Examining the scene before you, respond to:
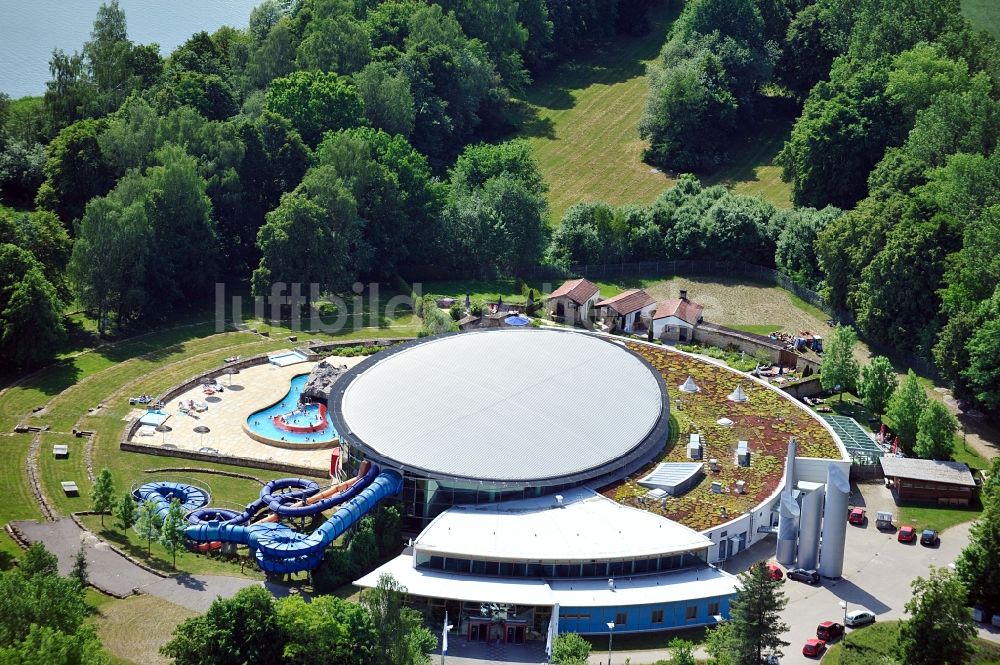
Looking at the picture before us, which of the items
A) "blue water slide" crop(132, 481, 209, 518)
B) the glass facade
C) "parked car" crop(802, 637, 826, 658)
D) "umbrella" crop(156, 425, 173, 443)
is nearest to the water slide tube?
"blue water slide" crop(132, 481, 209, 518)

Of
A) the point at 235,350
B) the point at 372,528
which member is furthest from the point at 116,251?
the point at 372,528

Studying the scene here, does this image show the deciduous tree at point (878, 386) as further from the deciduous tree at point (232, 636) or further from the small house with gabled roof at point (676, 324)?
the deciduous tree at point (232, 636)

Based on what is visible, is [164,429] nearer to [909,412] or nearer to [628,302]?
[628,302]

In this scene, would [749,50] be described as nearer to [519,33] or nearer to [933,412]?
[519,33]

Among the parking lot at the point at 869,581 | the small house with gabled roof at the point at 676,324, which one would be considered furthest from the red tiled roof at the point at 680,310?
the parking lot at the point at 869,581

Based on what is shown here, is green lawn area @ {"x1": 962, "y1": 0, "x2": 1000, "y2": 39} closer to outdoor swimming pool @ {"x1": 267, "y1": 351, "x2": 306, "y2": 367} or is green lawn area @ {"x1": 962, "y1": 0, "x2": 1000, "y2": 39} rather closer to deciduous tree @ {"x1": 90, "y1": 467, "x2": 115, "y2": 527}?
outdoor swimming pool @ {"x1": 267, "y1": 351, "x2": 306, "y2": 367}

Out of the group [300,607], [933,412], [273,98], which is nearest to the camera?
[300,607]

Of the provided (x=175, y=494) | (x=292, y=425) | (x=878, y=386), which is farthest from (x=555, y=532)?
(x=878, y=386)
